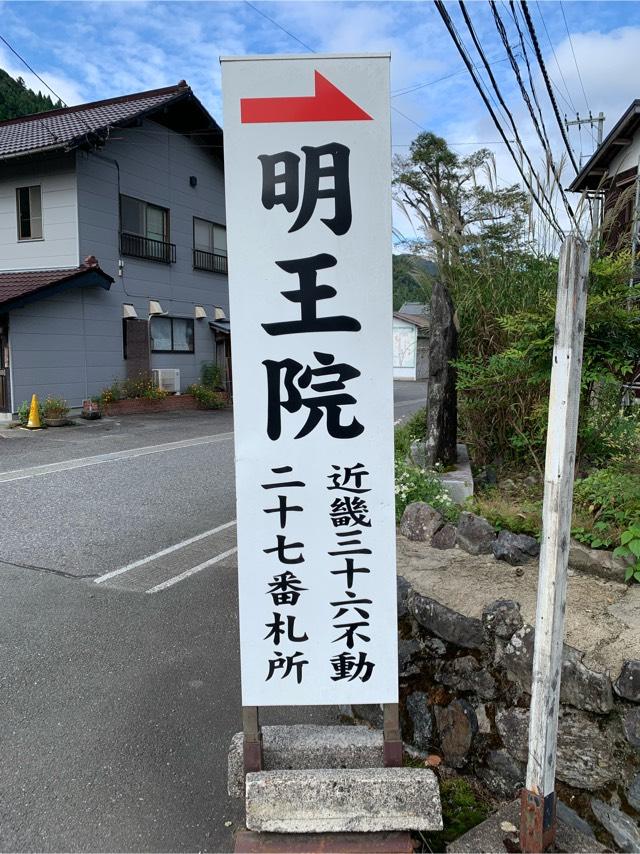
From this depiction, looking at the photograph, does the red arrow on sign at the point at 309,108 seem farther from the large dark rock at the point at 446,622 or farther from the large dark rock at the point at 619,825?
the large dark rock at the point at 619,825

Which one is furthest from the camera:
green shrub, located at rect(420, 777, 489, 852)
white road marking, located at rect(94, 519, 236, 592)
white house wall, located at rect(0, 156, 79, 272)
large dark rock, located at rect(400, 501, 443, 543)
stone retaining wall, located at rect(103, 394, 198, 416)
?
stone retaining wall, located at rect(103, 394, 198, 416)

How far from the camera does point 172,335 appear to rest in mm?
18141

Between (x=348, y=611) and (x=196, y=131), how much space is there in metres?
19.0

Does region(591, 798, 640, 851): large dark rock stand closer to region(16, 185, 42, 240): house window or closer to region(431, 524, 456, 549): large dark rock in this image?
region(431, 524, 456, 549): large dark rock

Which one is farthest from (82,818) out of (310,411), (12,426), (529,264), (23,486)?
(12,426)

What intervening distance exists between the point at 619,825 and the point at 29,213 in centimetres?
1683

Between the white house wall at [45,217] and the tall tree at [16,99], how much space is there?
22.3ft

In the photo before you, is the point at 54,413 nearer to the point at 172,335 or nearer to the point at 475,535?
the point at 172,335

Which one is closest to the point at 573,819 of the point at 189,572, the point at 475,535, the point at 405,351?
the point at 475,535

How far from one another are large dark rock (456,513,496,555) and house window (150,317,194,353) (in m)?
14.8

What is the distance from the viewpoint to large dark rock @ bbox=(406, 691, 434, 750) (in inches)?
119

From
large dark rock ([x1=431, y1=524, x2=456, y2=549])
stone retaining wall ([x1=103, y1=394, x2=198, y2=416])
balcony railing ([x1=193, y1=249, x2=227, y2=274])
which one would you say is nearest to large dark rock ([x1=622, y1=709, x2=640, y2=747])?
large dark rock ([x1=431, y1=524, x2=456, y2=549])

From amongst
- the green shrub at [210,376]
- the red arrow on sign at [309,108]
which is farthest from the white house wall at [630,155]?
the green shrub at [210,376]

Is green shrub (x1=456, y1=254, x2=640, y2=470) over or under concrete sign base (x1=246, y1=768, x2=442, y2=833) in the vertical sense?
over
